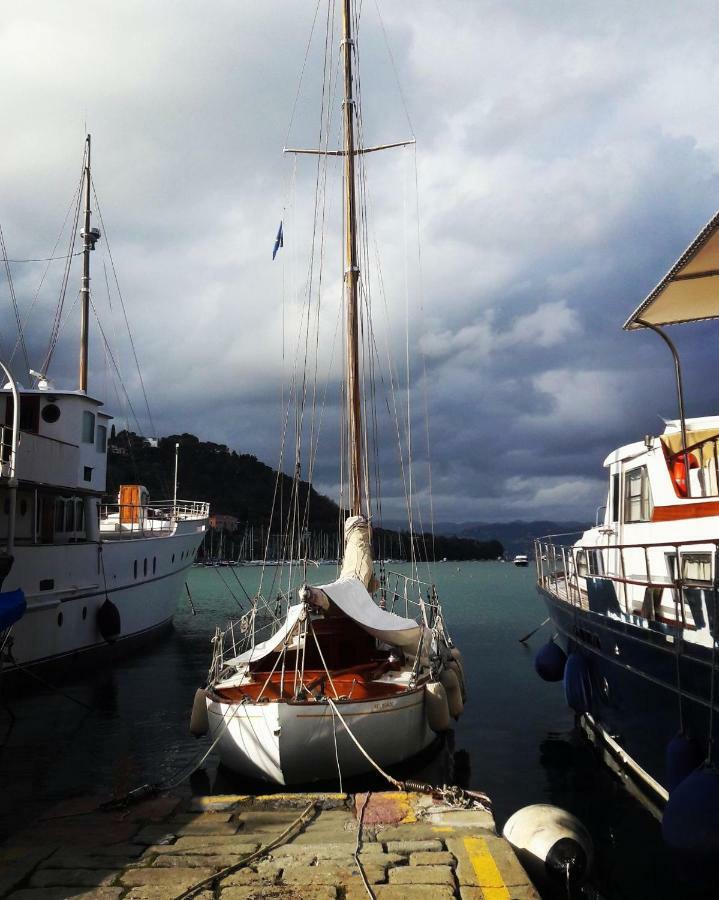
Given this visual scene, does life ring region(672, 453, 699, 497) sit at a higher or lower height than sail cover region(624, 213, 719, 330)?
lower

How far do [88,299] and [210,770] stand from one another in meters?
23.0

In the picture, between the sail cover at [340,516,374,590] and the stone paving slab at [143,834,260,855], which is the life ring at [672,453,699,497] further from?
the stone paving slab at [143,834,260,855]

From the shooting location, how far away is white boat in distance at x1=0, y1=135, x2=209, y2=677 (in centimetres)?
1991

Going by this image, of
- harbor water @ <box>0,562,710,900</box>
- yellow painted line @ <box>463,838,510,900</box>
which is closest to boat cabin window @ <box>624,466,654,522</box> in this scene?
harbor water @ <box>0,562,710,900</box>

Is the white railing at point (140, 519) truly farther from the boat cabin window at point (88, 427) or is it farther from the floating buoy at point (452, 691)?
→ the floating buoy at point (452, 691)

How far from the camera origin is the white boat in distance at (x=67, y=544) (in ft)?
65.3

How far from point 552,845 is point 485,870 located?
53.8 inches

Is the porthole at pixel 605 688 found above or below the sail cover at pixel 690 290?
below

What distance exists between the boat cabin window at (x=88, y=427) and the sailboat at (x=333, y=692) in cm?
1171

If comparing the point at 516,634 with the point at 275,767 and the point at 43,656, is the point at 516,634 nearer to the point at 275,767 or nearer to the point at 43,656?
the point at 43,656

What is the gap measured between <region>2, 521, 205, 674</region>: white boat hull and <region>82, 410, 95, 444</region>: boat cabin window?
146 inches

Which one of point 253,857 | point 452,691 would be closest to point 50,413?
point 452,691

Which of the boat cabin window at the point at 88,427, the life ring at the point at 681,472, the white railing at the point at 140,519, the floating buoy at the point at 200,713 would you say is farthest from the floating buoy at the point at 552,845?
the white railing at the point at 140,519

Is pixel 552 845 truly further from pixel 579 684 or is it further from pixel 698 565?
pixel 579 684
